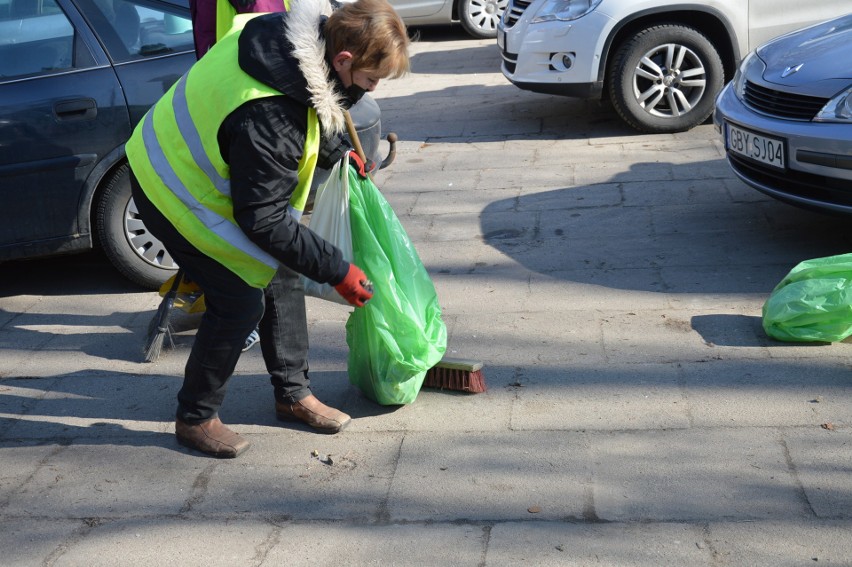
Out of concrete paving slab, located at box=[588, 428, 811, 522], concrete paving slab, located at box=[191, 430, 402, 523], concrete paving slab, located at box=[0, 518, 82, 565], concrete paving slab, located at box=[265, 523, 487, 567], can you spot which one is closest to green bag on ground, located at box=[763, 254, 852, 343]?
concrete paving slab, located at box=[588, 428, 811, 522]

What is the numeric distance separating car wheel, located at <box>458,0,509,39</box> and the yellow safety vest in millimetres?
9073

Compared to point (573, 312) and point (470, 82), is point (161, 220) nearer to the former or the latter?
point (573, 312)

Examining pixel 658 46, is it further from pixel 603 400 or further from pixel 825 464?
pixel 825 464

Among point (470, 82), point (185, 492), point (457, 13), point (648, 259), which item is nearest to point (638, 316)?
point (648, 259)

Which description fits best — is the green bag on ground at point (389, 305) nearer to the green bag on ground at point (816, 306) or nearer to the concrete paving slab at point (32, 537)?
the concrete paving slab at point (32, 537)

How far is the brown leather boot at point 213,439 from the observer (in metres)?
3.86

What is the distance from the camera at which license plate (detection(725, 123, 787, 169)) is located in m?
5.20

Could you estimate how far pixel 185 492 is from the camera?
366 cm

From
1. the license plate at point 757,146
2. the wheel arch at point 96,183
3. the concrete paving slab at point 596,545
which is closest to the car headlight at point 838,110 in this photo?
the license plate at point 757,146

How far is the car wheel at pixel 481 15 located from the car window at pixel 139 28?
704cm

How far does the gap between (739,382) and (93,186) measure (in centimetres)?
317

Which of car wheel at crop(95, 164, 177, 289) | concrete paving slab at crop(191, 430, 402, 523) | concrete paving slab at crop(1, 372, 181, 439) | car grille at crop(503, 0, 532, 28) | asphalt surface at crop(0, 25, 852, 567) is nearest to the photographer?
asphalt surface at crop(0, 25, 852, 567)

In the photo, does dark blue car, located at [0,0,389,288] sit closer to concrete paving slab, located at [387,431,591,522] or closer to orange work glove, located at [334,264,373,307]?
orange work glove, located at [334,264,373,307]

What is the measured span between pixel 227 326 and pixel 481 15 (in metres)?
9.31
